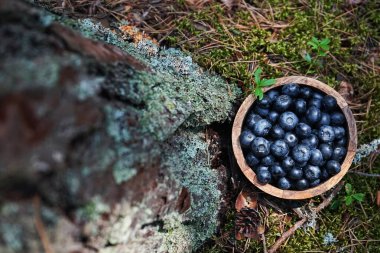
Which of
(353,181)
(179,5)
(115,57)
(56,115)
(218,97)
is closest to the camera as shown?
(56,115)

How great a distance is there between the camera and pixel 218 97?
7.52 feet

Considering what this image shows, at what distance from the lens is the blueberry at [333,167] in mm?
2219

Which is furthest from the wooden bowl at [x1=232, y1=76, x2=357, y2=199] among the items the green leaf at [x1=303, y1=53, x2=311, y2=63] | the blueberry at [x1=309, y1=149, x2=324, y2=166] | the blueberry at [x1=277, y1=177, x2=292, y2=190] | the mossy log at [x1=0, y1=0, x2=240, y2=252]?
the mossy log at [x1=0, y1=0, x2=240, y2=252]

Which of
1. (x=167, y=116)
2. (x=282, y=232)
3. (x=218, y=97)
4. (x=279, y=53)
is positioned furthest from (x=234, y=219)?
(x=279, y=53)

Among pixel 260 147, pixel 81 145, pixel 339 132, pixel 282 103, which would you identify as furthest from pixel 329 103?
pixel 81 145

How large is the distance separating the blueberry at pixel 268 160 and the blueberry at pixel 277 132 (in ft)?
0.42

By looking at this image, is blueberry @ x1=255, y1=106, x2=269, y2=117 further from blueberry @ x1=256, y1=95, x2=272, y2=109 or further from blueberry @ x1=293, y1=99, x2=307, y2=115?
blueberry @ x1=293, y1=99, x2=307, y2=115

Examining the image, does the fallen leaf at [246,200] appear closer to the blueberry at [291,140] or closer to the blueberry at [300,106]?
the blueberry at [291,140]

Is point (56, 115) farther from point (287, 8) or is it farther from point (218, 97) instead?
point (287, 8)

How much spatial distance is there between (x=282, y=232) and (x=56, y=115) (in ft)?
5.59

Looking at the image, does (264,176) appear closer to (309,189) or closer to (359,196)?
(309,189)

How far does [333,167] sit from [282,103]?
1.56ft

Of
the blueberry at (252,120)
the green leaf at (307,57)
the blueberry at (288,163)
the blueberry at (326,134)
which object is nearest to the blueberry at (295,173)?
the blueberry at (288,163)

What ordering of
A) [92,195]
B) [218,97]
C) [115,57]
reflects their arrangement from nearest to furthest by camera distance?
[92,195] → [115,57] → [218,97]
